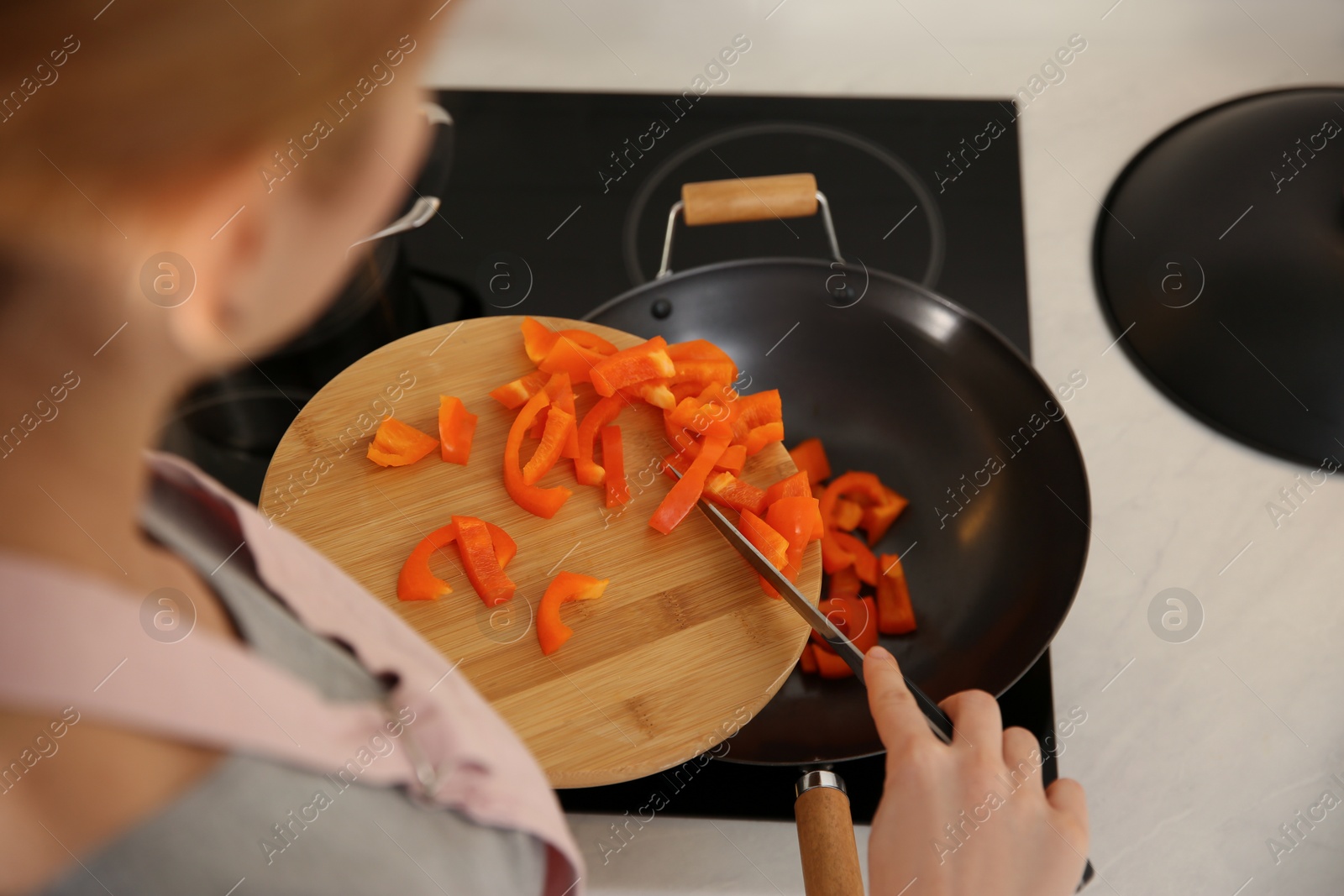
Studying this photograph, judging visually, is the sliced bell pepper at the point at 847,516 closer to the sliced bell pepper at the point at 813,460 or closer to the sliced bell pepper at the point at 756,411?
the sliced bell pepper at the point at 813,460

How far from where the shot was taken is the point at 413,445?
35.1 inches

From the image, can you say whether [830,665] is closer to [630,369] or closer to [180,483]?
[630,369]

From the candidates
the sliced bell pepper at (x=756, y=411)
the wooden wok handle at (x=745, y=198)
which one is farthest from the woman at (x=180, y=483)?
the wooden wok handle at (x=745, y=198)

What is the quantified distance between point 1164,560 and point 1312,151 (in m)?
0.52

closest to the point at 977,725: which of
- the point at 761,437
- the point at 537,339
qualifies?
the point at 761,437

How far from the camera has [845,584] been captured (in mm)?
1043

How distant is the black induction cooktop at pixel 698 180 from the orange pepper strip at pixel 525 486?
399 millimetres

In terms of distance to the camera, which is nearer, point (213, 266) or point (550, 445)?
point (213, 266)

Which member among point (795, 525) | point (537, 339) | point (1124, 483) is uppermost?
point (537, 339)

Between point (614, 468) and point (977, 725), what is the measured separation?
1.30 ft

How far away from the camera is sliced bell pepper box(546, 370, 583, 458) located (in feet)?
2.94

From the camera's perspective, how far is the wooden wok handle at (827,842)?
671 millimetres

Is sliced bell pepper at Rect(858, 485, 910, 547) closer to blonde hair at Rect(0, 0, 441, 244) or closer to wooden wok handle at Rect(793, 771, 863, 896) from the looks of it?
wooden wok handle at Rect(793, 771, 863, 896)

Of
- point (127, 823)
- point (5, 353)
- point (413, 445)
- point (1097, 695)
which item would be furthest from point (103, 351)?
point (1097, 695)
